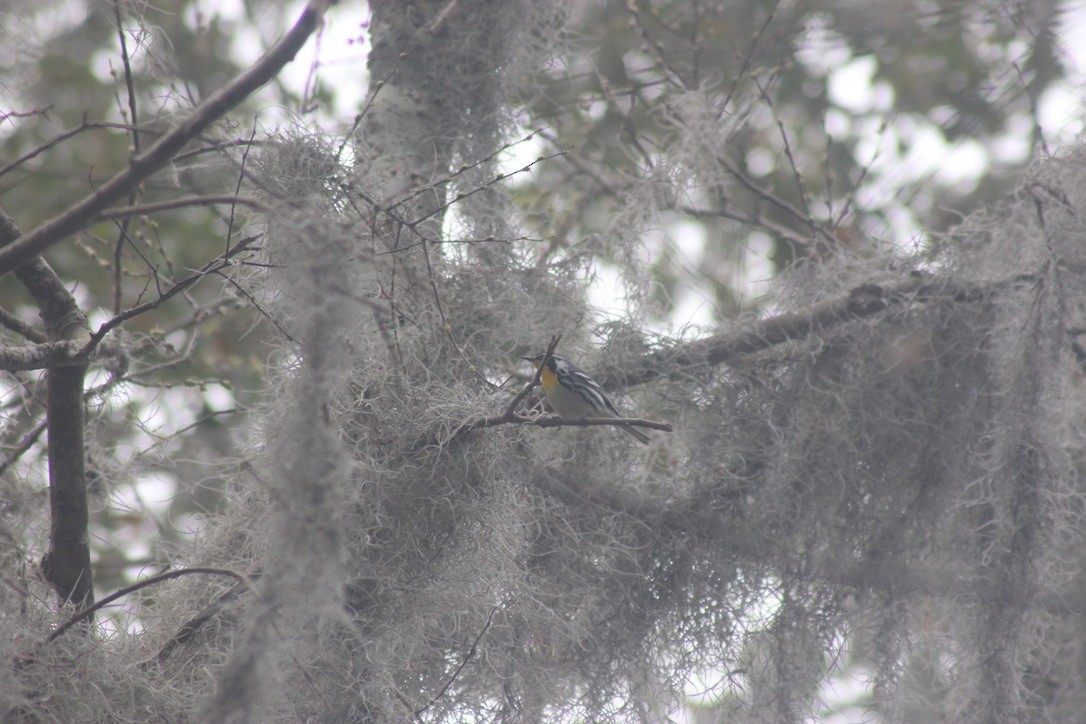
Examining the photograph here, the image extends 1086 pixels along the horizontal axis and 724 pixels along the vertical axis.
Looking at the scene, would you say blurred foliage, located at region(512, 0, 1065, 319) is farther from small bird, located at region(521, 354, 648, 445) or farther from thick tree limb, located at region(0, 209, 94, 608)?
thick tree limb, located at region(0, 209, 94, 608)

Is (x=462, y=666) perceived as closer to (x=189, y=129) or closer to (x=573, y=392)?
(x=573, y=392)

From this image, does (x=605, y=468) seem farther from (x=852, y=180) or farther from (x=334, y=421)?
(x=852, y=180)

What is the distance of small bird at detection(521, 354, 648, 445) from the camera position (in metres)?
2.88

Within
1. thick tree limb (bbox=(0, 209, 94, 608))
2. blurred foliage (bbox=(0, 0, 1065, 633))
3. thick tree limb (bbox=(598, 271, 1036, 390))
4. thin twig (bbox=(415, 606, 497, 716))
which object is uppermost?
blurred foliage (bbox=(0, 0, 1065, 633))

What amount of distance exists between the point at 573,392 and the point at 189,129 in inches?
68.4

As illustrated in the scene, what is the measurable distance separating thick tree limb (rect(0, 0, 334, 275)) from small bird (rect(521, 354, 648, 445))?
4.01ft

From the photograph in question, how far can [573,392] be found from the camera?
3.15 meters

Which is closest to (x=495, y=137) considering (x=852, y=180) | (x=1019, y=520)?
(x=1019, y=520)

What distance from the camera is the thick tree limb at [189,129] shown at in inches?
64.0

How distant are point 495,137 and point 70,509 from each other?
1657 millimetres

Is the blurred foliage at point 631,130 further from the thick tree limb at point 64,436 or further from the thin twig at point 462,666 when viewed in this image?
the thin twig at point 462,666

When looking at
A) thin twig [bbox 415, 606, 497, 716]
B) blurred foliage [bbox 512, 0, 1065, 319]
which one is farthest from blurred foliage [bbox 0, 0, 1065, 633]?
thin twig [bbox 415, 606, 497, 716]

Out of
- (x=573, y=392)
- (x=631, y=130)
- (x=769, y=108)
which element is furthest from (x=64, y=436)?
(x=769, y=108)

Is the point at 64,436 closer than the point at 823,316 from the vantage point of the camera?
Yes
